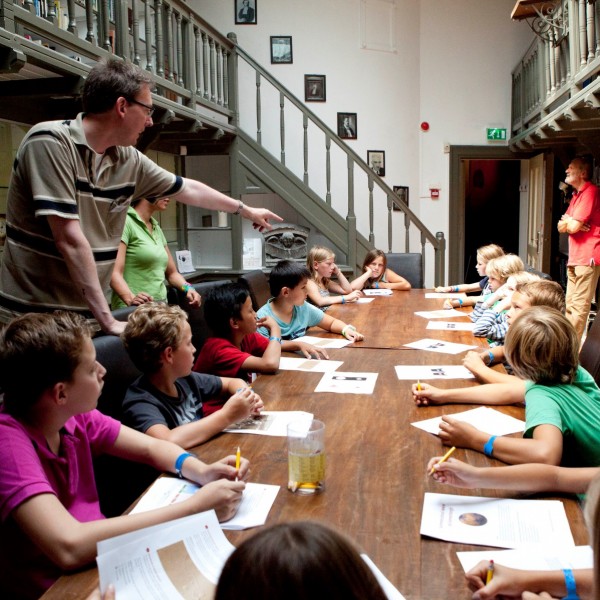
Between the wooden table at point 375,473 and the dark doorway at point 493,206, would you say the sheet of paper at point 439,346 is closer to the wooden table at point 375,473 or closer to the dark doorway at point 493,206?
the wooden table at point 375,473

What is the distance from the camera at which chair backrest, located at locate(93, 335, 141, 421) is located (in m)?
1.78

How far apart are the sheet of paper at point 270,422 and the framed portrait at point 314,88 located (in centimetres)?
657

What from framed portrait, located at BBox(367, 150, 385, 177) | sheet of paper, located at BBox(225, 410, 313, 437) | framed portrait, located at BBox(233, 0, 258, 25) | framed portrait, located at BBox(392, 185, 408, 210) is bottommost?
sheet of paper, located at BBox(225, 410, 313, 437)

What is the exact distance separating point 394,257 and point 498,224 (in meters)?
6.14

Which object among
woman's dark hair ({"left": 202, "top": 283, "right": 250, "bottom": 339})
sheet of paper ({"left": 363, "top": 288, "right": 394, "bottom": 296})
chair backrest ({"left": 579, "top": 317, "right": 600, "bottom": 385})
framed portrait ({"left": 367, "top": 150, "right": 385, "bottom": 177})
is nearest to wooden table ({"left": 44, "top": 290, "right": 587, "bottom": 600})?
woman's dark hair ({"left": 202, "top": 283, "right": 250, "bottom": 339})

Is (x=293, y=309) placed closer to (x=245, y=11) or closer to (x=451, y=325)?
(x=451, y=325)

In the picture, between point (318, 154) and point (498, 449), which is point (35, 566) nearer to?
point (498, 449)

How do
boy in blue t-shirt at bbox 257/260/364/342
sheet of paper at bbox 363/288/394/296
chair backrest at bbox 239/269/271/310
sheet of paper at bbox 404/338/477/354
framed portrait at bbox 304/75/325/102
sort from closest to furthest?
sheet of paper at bbox 404/338/477/354, boy in blue t-shirt at bbox 257/260/364/342, chair backrest at bbox 239/269/271/310, sheet of paper at bbox 363/288/394/296, framed portrait at bbox 304/75/325/102

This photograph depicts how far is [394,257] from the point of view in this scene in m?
5.87

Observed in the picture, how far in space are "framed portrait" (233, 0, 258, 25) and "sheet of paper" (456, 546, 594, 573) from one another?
764 cm

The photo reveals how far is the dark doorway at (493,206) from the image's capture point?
36.9 ft

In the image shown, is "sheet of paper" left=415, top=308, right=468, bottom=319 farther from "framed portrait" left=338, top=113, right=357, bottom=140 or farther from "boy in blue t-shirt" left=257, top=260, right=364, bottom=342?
"framed portrait" left=338, top=113, right=357, bottom=140

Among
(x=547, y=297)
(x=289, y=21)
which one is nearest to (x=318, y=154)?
(x=289, y=21)

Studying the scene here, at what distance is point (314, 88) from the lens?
789 cm
